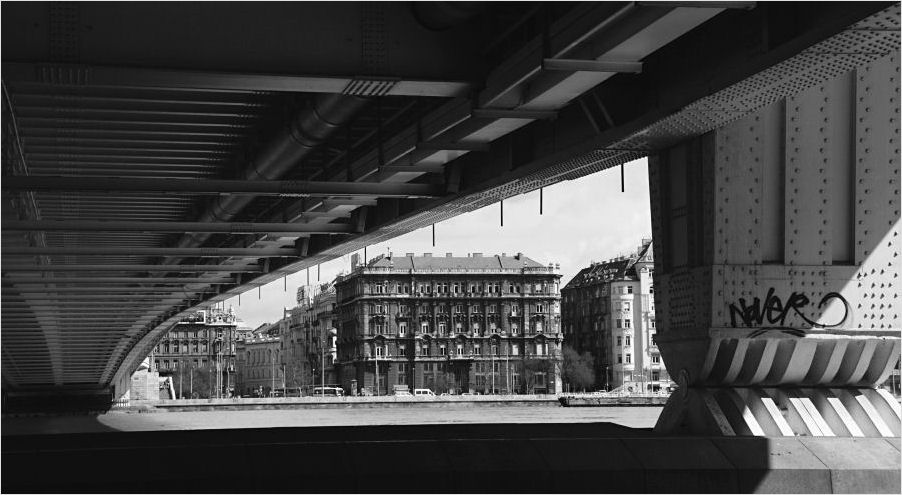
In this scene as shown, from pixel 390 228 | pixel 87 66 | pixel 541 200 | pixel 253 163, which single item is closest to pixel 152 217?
pixel 390 228

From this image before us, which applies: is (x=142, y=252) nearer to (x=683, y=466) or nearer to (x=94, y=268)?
(x=94, y=268)

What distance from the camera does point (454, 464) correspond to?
17.5m

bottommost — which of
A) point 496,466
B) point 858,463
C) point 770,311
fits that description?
Answer: point 858,463

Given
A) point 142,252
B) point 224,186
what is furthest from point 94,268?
point 224,186

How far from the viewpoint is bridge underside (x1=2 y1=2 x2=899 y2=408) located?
1594 centimetres

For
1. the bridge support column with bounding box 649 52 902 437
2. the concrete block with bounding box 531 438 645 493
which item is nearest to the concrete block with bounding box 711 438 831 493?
the bridge support column with bounding box 649 52 902 437

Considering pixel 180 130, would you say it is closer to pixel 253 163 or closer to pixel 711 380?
pixel 253 163

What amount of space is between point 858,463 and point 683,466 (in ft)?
7.69

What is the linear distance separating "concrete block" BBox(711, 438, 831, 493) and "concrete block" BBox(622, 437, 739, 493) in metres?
0.16

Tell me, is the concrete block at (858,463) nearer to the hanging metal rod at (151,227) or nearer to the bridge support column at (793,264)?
the bridge support column at (793,264)

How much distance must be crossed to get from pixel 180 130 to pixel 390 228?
878cm

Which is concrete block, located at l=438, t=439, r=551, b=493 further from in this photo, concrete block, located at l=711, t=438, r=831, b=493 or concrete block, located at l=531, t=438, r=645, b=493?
concrete block, located at l=711, t=438, r=831, b=493

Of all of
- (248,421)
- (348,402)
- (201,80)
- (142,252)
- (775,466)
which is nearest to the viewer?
(201,80)

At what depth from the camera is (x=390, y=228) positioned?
33.7 m
